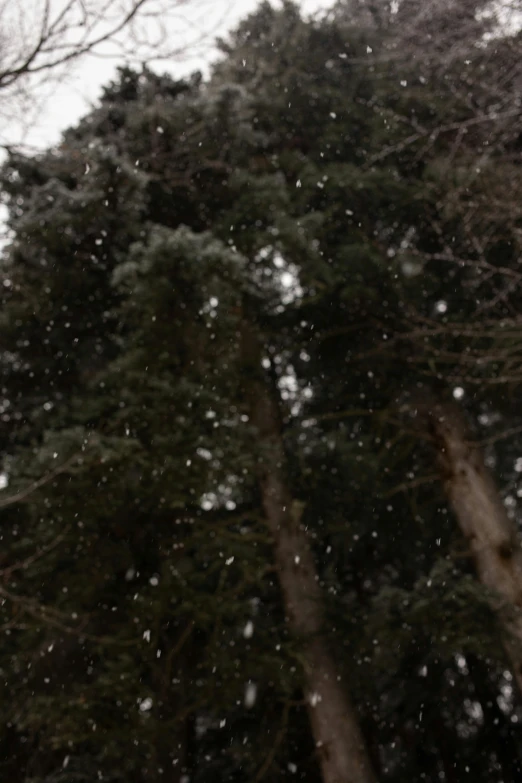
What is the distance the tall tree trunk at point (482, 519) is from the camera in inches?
184

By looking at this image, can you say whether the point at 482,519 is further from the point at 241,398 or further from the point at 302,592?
the point at 241,398

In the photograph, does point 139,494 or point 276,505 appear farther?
point 276,505

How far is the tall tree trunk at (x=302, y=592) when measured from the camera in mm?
4785

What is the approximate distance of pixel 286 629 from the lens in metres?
5.27

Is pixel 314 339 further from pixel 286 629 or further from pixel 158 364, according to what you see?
pixel 286 629

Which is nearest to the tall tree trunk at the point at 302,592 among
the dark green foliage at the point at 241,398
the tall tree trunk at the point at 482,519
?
the dark green foliage at the point at 241,398

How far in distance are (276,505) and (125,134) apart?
4.36 m

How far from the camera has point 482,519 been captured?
542cm

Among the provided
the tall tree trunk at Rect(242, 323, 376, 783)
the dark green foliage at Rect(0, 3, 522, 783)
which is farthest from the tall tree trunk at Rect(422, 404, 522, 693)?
the tall tree trunk at Rect(242, 323, 376, 783)

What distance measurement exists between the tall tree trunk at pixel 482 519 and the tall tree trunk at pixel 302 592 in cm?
140

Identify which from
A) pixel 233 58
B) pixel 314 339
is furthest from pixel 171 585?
pixel 233 58

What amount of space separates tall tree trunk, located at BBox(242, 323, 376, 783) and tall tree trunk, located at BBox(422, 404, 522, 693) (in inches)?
55.2

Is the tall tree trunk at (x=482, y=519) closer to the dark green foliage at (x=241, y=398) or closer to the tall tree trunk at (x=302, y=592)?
the dark green foliage at (x=241, y=398)

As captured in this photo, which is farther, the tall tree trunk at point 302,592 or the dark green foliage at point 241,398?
the tall tree trunk at point 302,592
